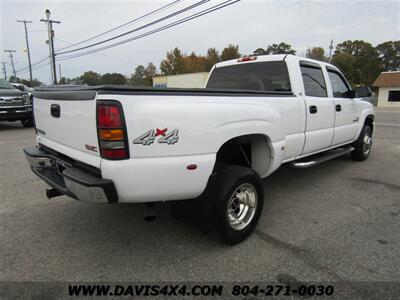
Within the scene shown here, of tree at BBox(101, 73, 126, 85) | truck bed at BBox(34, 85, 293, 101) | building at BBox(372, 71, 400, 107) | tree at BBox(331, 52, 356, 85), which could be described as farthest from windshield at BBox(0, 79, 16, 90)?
tree at BBox(331, 52, 356, 85)

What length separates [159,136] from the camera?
2.41m

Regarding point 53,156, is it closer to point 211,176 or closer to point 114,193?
point 114,193

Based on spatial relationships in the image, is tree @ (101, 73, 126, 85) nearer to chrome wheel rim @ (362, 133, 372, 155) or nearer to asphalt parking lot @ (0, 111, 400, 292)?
chrome wheel rim @ (362, 133, 372, 155)

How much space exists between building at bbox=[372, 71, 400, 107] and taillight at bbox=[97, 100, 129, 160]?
4497 cm

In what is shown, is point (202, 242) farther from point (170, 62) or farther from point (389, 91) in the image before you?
point (170, 62)

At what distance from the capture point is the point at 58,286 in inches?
98.6

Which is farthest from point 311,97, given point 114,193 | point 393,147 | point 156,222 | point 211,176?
point 393,147

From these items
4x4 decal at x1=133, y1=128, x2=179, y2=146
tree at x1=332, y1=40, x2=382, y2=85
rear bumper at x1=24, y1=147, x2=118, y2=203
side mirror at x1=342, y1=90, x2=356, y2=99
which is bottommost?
→ rear bumper at x1=24, y1=147, x2=118, y2=203

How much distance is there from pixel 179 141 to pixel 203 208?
723 millimetres

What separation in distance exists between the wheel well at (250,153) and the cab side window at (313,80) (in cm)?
122

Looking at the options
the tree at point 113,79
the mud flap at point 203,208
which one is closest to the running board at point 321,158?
the mud flap at point 203,208

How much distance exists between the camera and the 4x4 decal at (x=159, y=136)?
2.36 m

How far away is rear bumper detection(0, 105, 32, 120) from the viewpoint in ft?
36.8

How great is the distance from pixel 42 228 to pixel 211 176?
211 centimetres
